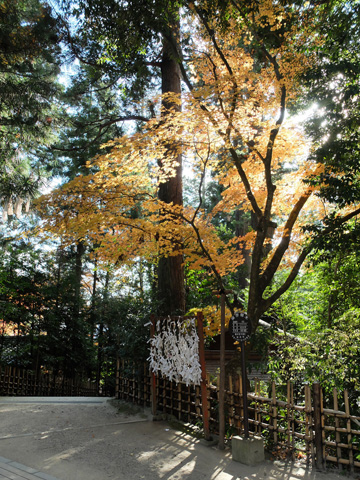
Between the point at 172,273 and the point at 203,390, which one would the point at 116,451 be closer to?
the point at 203,390

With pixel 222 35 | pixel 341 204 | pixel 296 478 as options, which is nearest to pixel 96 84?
pixel 222 35

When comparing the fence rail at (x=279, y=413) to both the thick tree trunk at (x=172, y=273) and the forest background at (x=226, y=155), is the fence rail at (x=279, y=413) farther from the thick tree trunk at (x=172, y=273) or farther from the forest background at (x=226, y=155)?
the thick tree trunk at (x=172, y=273)

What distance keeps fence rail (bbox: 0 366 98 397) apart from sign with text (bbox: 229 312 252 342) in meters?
8.64

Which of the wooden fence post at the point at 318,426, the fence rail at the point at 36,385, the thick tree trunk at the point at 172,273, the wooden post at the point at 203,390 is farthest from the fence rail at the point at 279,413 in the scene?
the fence rail at the point at 36,385

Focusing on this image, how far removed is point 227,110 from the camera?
603 centimetres

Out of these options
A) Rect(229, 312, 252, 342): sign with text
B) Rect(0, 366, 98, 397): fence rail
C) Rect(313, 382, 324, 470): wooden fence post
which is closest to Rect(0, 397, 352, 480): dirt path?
Rect(313, 382, 324, 470): wooden fence post

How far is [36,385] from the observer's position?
1220 cm

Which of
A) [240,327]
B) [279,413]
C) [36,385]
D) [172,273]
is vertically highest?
[172,273]

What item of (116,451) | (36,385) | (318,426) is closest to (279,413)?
(318,426)

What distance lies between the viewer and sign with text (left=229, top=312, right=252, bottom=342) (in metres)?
4.91

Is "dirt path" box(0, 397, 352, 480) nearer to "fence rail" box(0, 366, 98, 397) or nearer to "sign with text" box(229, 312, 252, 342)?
"sign with text" box(229, 312, 252, 342)

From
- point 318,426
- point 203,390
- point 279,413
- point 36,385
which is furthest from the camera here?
point 36,385

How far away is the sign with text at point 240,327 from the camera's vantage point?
4910 mm

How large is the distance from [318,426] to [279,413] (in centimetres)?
175
